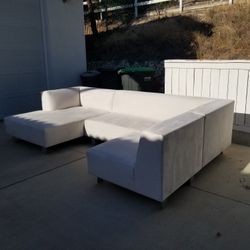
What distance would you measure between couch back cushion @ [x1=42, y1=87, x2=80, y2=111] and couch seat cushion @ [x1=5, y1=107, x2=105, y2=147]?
0.21 m

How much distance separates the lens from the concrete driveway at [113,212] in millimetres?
2062

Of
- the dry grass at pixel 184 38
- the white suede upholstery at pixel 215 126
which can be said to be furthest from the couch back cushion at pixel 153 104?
the dry grass at pixel 184 38

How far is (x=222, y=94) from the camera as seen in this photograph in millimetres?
4004

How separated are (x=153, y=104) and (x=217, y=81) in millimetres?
1005

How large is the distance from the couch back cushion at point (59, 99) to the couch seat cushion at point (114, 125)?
3.02 feet

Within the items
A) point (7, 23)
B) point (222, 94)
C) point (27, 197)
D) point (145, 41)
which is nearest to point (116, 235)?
point (27, 197)

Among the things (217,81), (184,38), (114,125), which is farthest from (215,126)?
(184,38)

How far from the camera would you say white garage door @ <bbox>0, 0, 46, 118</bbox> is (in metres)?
5.65

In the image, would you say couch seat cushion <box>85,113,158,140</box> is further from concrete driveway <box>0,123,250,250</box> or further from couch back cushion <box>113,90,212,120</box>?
concrete driveway <box>0,123,250,250</box>

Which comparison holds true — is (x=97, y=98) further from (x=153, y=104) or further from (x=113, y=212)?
(x=113, y=212)

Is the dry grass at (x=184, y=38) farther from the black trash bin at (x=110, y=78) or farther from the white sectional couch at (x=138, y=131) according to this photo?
the white sectional couch at (x=138, y=131)

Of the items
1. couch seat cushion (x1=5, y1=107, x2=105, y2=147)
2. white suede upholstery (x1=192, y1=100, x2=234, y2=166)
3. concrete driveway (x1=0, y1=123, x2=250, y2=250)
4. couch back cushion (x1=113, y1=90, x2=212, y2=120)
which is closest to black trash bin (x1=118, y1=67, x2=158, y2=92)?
couch back cushion (x1=113, y1=90, x2=212, y2=120)

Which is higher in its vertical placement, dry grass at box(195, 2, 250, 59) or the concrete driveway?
dry grass at box(195, 2, 250, 59)

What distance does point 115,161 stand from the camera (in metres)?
2.65
